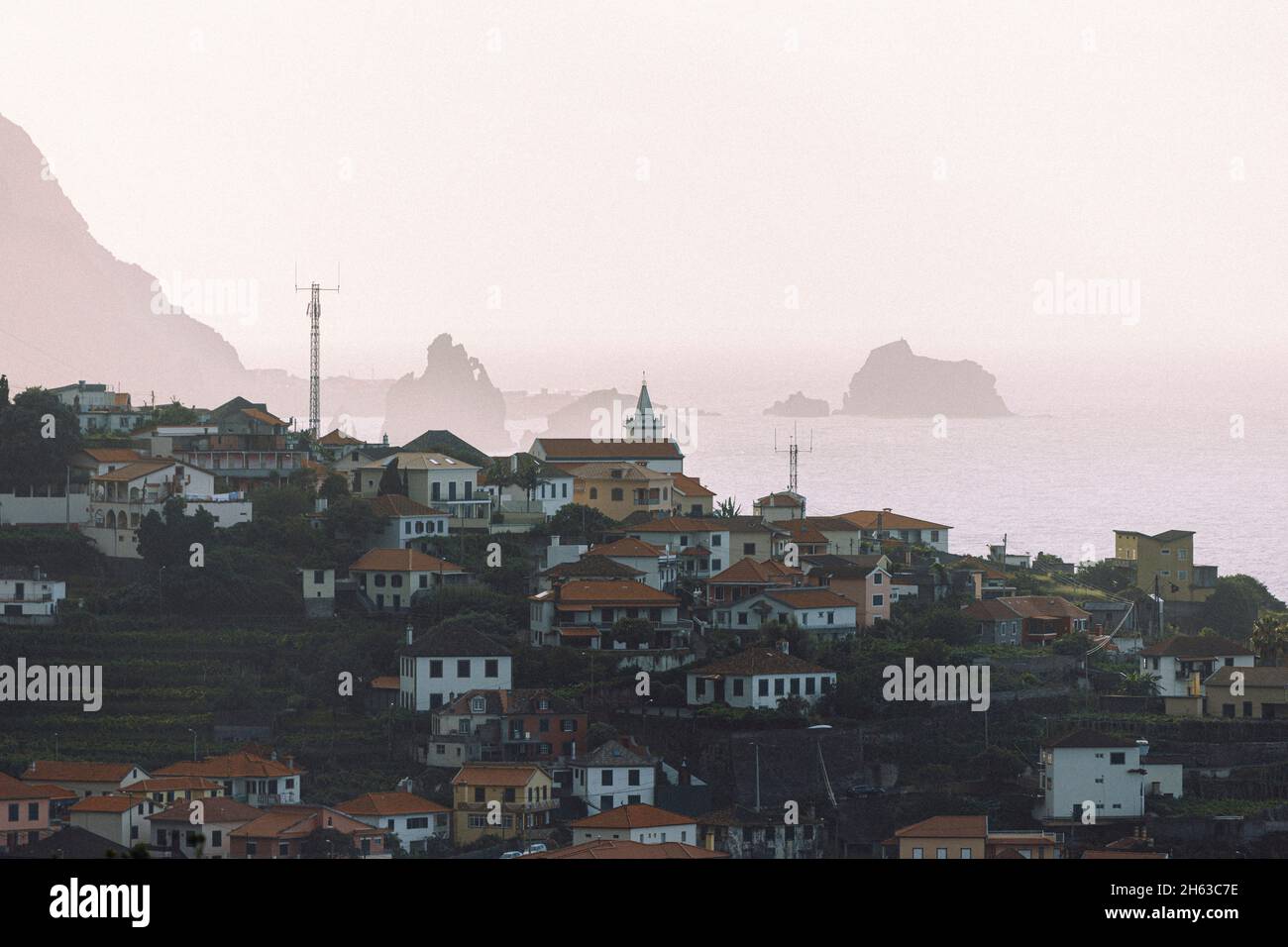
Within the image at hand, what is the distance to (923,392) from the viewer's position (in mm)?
171625

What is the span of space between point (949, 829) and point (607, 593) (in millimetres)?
9685

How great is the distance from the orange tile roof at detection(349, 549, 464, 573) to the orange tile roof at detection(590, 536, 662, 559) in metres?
2.58

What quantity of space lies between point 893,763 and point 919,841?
4.72 m

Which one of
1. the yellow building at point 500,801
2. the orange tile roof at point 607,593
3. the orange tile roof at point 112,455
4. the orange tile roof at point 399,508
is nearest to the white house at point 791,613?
the orange tile roof at point 607,593

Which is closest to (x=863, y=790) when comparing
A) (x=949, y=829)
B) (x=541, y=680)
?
(x=949, y=829)

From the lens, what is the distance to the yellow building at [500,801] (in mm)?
35219

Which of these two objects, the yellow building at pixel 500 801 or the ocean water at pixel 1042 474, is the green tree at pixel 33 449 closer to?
the yellow building at pixel 500 801

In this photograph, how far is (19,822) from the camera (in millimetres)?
33750

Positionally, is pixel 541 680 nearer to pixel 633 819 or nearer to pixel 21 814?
pixel 633 819

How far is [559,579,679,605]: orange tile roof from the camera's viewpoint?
41.9 m
